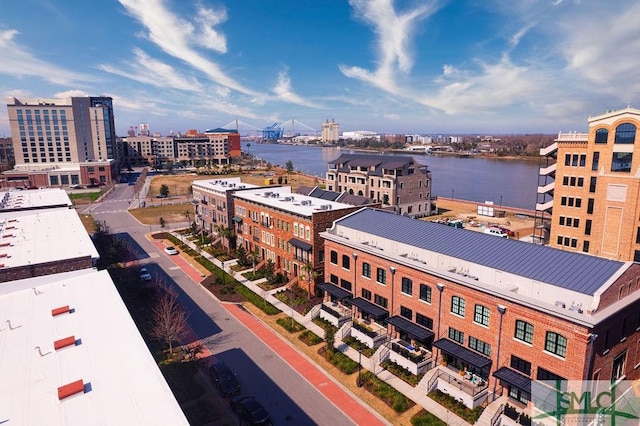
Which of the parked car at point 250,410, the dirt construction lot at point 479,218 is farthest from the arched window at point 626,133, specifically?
the parked car at point 250,410

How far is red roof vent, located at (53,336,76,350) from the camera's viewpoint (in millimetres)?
19119

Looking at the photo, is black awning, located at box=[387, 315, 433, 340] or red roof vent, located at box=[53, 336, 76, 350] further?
black awning, located at box=[387, 315, 433, 340]

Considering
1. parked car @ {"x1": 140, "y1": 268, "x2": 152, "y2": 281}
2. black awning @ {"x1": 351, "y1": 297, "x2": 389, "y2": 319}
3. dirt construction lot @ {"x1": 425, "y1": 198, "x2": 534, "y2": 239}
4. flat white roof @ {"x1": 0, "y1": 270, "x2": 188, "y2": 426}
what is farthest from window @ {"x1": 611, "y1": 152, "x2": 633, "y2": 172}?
parked car @ {"x1": 140, "y1": 268, "x2": 152, "y2": 281}

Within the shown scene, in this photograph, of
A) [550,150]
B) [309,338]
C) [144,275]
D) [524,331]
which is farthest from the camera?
[550,150]

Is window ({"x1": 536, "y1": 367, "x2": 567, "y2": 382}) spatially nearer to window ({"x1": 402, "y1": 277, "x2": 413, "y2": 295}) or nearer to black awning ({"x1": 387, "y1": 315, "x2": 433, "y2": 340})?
black awning ({"x1": 387, "y1": 315, "x2": 433, "y2": 340})

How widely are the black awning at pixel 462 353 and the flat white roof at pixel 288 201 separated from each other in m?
18.4

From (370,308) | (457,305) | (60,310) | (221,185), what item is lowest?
(370,308)

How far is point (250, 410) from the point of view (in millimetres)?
22922

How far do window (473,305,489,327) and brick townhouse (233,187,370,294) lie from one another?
17.8 m

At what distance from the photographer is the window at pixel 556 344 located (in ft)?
71.1

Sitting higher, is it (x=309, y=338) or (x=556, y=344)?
(x=556, y=344)

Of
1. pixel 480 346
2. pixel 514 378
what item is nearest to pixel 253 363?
pixel 480 346

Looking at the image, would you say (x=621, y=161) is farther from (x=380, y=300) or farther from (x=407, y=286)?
(x=380, y=300)

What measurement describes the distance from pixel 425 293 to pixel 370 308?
18.2ft
